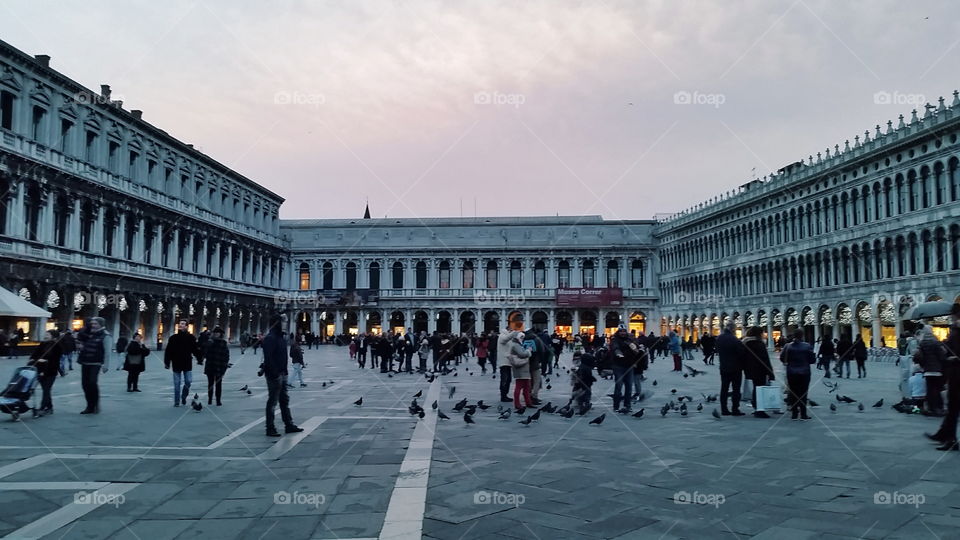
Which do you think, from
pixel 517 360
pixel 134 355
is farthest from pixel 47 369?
pixel 517 360

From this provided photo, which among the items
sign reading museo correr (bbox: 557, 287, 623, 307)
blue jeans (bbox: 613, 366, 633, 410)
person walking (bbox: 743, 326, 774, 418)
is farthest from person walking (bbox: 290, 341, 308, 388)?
sign reading museo correr (bbox: 557, 287, 623, 307)

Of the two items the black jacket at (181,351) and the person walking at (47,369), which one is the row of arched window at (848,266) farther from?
Result: the person walking at (47,369)

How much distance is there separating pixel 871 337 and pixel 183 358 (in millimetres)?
38530

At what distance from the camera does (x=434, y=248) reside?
74.8 metres

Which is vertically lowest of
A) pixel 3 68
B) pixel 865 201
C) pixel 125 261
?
pixel 125 261

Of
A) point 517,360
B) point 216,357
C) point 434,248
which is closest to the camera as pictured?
point 517,360

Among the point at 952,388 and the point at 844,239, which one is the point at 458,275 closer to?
the point at 844,239

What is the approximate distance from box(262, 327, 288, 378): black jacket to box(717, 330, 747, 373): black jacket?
670 centimetres

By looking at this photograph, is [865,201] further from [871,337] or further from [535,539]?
[535,539]

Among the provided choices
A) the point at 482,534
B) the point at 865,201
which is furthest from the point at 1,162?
the point at 865,201

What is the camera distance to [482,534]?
16.2 feet

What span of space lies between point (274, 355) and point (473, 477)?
13.1 feet

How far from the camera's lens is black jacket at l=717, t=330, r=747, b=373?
37.3 feet

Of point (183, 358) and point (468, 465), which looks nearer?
point (468, 465)
